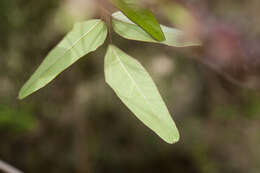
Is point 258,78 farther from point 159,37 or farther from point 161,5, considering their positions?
point 159,37

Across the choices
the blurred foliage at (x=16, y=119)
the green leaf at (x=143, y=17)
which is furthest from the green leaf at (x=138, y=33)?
the blurred foliage at (x=16, y=119)

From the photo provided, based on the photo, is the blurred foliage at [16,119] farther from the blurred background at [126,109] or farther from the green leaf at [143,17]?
the green leaf at [143,17]

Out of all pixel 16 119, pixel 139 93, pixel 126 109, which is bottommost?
pixel 126 109

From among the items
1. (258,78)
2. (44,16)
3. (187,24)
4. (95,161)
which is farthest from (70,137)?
(187,24)

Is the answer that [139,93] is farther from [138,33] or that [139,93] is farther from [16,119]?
[16,119]

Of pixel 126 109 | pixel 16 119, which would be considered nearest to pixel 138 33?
pixel 16 119

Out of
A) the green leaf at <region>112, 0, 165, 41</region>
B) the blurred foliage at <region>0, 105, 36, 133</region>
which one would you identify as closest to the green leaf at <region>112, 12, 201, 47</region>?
the green leaf at <region>112, 0, 165, 41</region>

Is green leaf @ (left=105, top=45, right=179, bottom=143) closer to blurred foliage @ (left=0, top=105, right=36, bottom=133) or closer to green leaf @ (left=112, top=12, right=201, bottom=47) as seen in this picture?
green leaf @ (left=112, top=12, right=201, bottom=47)

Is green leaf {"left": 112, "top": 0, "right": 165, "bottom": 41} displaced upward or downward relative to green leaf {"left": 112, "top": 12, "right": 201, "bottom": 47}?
upward
